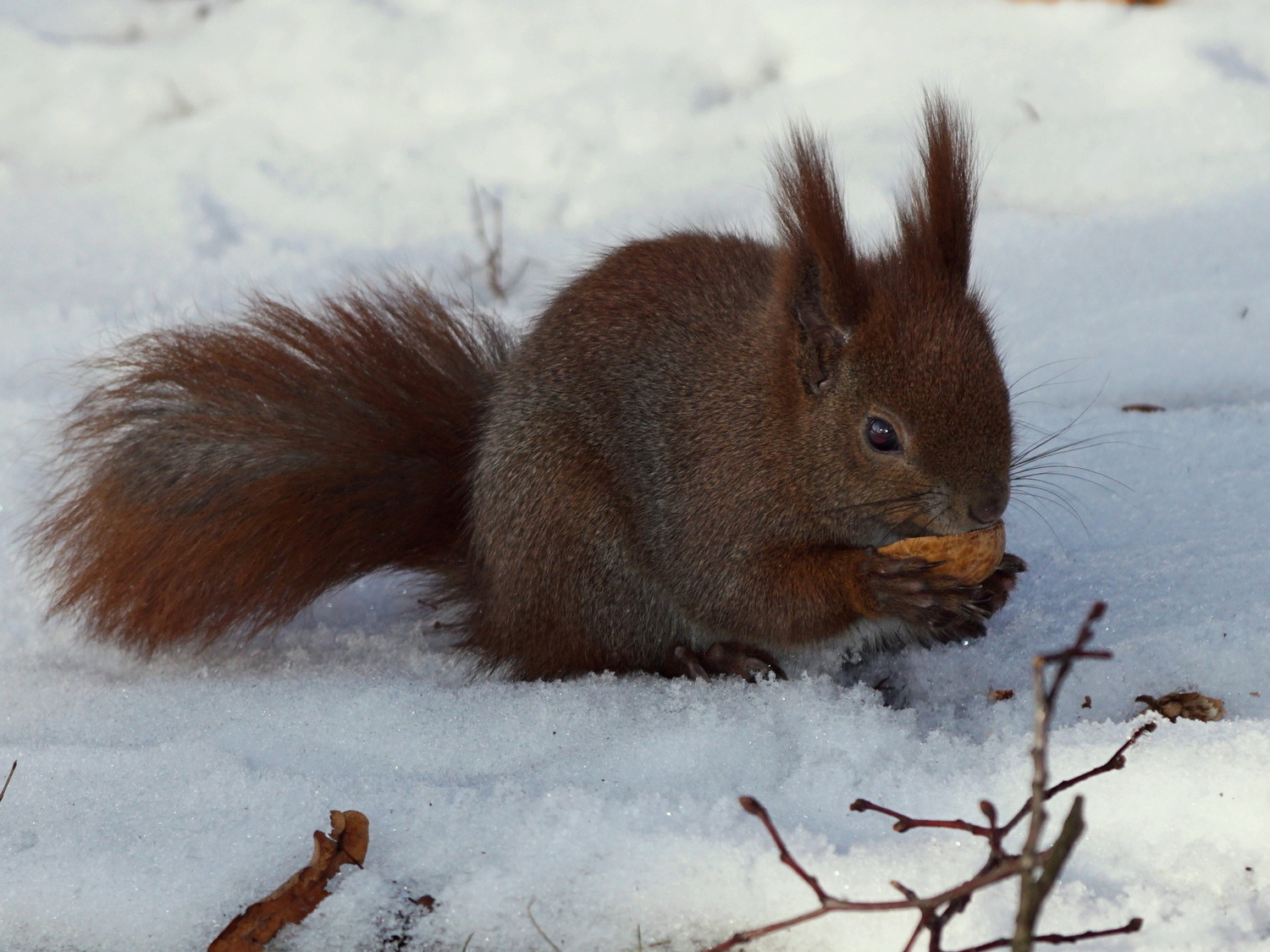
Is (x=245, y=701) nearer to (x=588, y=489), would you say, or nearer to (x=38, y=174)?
(x=588, y=489)

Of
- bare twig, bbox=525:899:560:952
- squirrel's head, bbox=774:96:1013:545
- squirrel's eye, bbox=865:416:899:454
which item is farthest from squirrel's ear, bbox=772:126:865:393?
bare twig, bbox=525:899:560:952

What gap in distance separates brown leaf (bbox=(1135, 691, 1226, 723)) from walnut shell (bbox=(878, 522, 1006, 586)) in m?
0.28

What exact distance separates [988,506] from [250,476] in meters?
1.16

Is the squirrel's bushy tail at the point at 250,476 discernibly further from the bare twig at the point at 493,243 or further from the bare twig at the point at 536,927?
the bare twig at the point at 493,243

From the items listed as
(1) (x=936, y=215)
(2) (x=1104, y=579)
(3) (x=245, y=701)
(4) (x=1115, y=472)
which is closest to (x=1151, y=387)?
(4) (x=1115, y=472)

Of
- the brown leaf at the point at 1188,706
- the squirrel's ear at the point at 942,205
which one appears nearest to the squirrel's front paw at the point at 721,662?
the brown leaf at the point at 1188,706

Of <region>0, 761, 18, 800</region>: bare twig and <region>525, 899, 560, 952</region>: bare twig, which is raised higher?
<region>0, 761, 18, 800</region>: bare twig

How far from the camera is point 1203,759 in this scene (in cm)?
151

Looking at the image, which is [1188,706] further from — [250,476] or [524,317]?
[524,317]

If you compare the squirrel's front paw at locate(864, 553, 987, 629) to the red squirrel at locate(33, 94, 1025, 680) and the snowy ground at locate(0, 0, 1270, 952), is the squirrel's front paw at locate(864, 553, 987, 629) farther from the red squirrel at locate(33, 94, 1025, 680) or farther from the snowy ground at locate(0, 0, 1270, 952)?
the snowy ground at locate(0, 0, 1270, 952)

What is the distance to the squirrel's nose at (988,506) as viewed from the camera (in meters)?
1.79

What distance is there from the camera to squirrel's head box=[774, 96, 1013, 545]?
5.92ft

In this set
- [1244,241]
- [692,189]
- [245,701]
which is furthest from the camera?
[692,189]

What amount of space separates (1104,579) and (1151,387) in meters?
0.87
